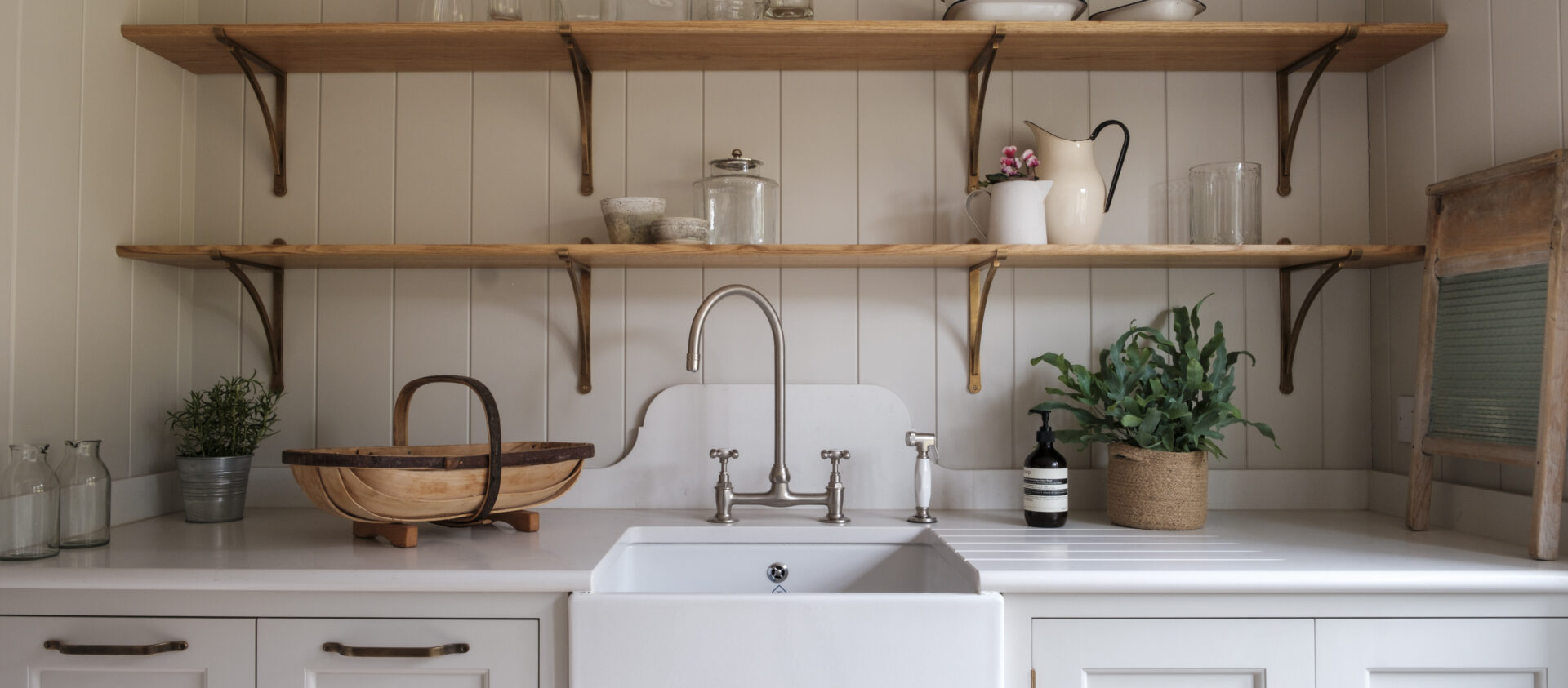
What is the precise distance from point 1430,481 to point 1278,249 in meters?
0.49

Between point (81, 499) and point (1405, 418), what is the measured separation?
2.34 m

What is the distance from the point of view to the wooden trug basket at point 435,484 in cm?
139

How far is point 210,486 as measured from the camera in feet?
5.55

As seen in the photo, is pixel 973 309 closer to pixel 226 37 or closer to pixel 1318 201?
pixel 1318 201

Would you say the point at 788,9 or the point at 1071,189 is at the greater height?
the point at 788,9

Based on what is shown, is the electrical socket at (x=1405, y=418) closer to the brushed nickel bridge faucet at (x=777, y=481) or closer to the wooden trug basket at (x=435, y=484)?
the brushed nickel bridge faucet at (x=777, y=481)

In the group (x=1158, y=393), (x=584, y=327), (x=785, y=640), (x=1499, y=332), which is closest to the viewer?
(x=785, y=640)

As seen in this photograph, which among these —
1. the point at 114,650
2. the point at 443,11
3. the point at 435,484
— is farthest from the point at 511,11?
the point at 114,650

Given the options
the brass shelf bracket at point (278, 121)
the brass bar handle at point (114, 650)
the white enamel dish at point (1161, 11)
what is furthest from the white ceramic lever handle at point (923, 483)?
the brass shelf bracket at point (278, 121)

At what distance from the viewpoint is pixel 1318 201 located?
6.29ft

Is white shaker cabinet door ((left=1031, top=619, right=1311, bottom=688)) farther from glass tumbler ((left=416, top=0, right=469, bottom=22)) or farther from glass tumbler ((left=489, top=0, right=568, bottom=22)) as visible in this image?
glass tumbler ((left=416, top=0, right=469, bottom=22))

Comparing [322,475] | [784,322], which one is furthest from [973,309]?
[322,475]

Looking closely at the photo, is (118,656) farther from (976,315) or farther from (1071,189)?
(1071,189)

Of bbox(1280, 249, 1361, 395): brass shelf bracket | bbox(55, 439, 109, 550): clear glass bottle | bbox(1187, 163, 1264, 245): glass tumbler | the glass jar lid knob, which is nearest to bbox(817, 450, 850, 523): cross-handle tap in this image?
the glass jar lid knob
